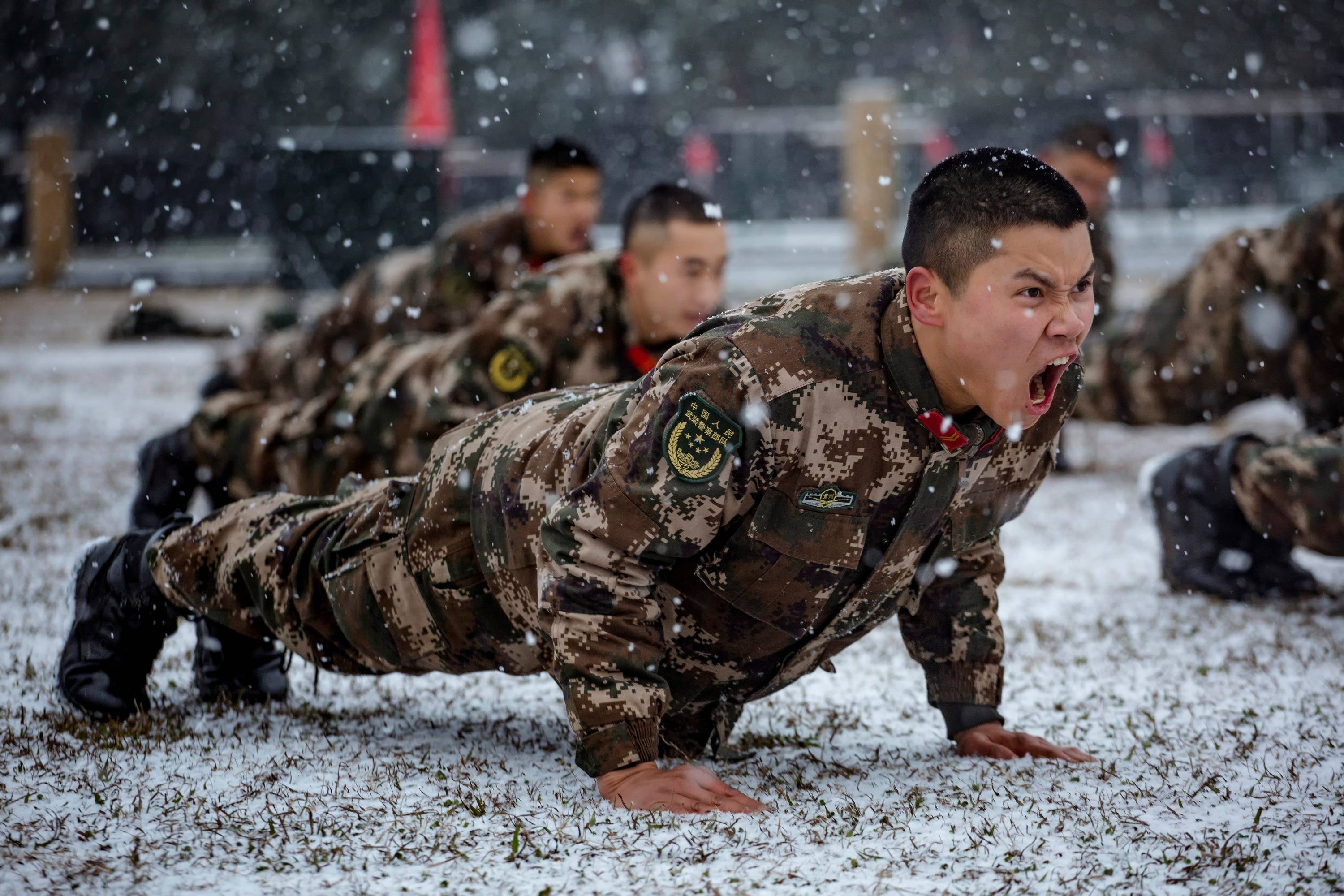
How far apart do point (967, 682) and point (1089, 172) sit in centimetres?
385

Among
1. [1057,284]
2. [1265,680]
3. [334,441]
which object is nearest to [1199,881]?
[1057,284]

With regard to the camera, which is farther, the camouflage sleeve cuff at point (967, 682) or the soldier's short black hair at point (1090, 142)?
the soldier's short black hair at point (1090, 142)

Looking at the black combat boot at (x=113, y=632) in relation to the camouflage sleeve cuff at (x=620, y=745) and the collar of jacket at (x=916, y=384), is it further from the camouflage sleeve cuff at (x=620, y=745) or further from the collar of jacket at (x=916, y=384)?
the collar of jacket at (x=916, y=384)

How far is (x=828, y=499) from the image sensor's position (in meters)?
2.12

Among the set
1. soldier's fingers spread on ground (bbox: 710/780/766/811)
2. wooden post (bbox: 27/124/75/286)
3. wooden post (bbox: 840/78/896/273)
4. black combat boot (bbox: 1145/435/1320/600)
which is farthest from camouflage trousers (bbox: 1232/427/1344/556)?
wooden post (bbox: 27/124/75/286)

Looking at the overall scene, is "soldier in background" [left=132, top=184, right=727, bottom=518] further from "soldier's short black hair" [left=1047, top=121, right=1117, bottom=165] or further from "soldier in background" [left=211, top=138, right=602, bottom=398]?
"soldier's short black hair" [left=1047, top=121, right=1117, bottom=165]

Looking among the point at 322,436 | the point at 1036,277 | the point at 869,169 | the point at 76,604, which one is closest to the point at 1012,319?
the point at 1036,277

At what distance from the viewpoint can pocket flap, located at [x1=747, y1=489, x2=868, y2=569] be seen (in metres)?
2.13

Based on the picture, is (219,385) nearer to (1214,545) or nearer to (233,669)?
(233,669)

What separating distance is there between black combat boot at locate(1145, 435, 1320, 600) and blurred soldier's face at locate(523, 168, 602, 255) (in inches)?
86.9

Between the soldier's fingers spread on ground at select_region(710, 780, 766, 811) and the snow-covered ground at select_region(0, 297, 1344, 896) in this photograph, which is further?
the soldier's fingers spread on ground at select_region(710, 780, 766, 811)

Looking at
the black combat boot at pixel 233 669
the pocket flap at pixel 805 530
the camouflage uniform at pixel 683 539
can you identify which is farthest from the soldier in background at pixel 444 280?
the pocket flap at pixel 805 530

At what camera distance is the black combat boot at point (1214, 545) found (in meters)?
3.88

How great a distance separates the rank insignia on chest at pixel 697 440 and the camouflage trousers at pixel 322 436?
2.18 m
